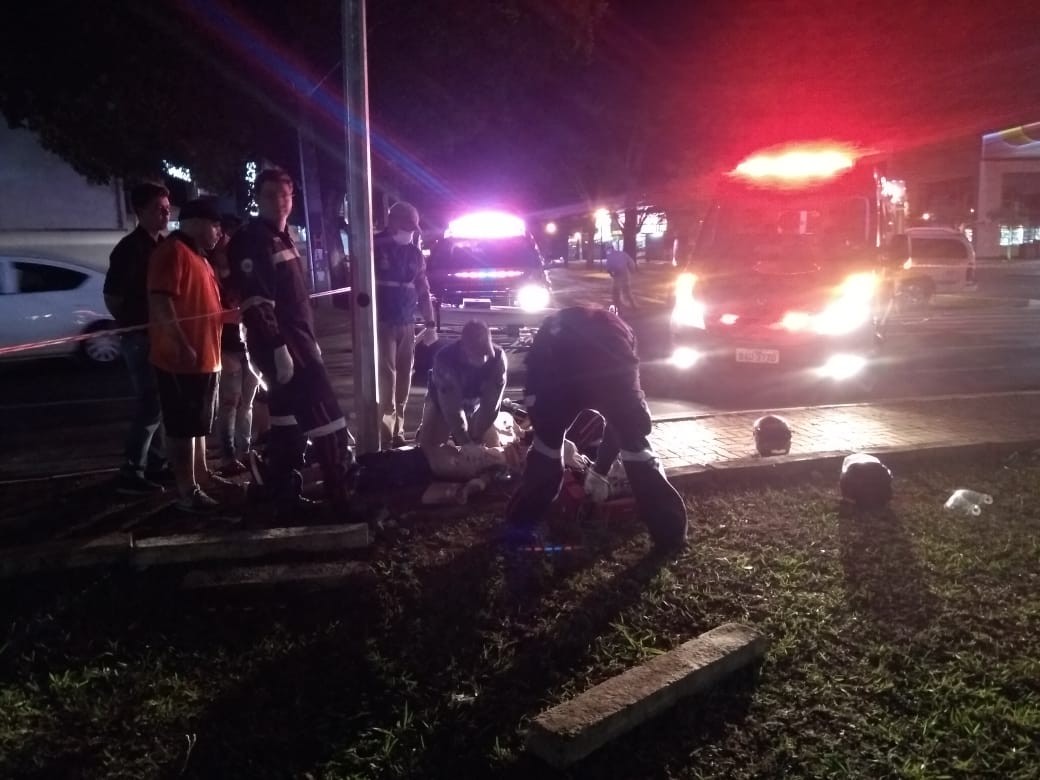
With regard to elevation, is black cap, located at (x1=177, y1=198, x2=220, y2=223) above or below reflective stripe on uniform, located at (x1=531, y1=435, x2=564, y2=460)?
above

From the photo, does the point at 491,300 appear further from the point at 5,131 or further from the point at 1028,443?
the point at 5,131

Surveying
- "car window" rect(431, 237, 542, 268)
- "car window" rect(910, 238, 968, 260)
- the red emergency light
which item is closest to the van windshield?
the red emergency light

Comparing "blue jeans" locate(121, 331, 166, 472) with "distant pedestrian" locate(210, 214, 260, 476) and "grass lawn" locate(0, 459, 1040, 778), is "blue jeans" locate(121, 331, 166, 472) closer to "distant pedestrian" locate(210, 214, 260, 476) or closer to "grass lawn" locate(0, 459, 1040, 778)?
"distant pedestrian" locate(210, 214, 260, 476)

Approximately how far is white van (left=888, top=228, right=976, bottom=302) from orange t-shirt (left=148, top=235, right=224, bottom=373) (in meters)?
17.2

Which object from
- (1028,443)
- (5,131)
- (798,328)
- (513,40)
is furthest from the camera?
(5,131)

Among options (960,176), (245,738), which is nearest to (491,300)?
(245,738)

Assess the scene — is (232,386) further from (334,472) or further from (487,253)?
(487,253)

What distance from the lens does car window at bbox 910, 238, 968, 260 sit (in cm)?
2014

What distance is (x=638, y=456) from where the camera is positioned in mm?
4617

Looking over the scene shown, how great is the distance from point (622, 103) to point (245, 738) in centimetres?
2664

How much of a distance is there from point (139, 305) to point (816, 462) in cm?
435

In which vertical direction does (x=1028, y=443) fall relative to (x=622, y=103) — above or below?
below

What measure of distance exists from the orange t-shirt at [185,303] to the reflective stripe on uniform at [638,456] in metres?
2.34

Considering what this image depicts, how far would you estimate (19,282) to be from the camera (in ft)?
37.9
